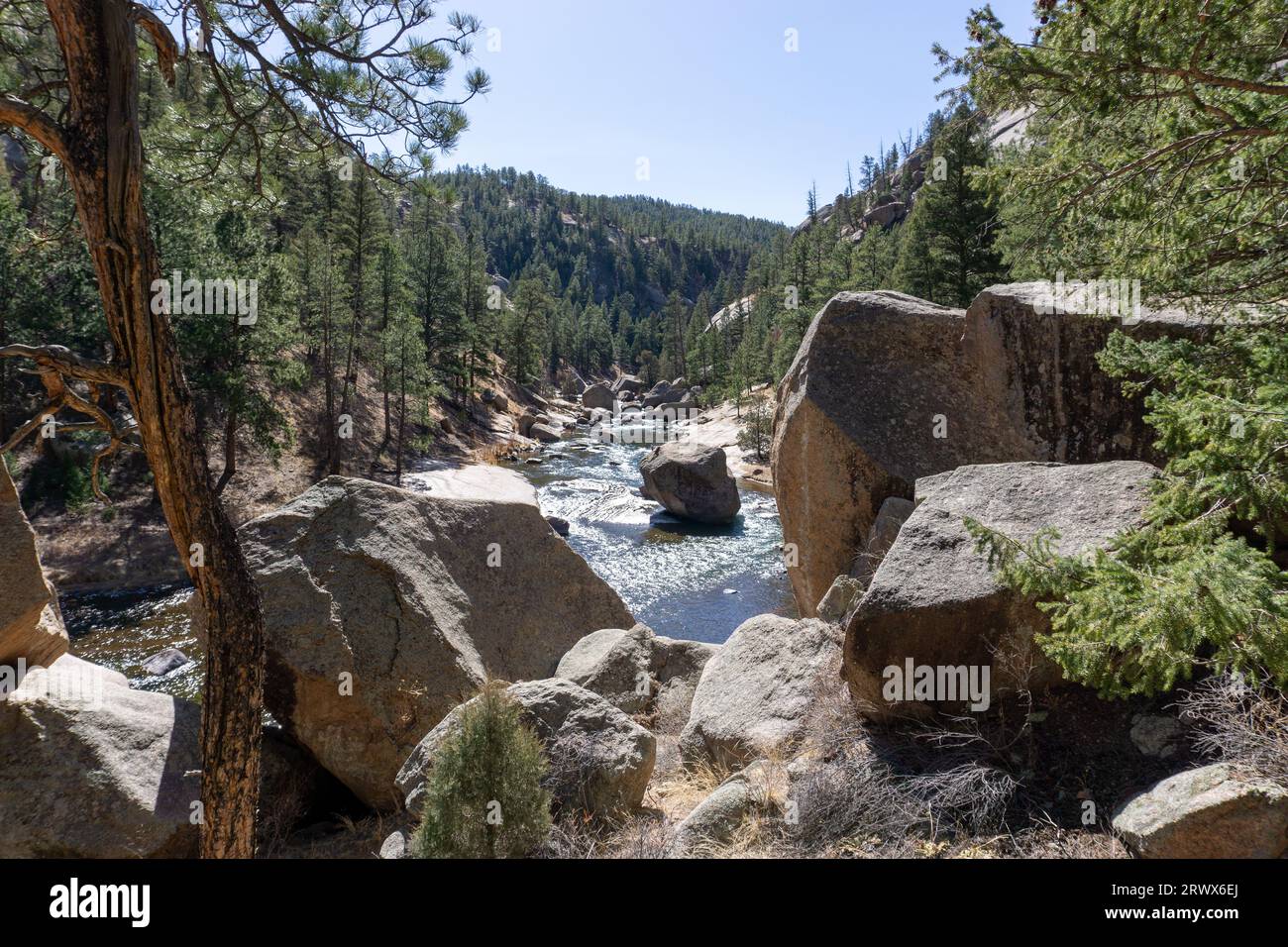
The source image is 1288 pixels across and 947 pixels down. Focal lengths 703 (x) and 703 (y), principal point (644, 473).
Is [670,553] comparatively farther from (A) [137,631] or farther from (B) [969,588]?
(B) [969,588]

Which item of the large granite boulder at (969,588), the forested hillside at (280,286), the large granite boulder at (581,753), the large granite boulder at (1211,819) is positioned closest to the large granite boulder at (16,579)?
the forested hillside at (280,286)

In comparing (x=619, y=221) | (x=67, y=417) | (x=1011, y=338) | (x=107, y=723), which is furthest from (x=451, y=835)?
(x=619, y=221)

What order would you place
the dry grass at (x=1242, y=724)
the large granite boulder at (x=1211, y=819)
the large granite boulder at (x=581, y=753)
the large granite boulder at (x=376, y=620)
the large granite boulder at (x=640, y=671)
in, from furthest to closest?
the large granite boulder at (x=640, y=671)
the large granite boulder at (x=376, y=620)
the large granite boulder at (x=581, y=753)
the dry grass at (x=1242, y=724)
the large granite boulder at (x=1211, y=819)

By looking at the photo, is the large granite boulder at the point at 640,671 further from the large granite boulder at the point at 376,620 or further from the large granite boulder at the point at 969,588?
the large granite boulder at the point at 969,588

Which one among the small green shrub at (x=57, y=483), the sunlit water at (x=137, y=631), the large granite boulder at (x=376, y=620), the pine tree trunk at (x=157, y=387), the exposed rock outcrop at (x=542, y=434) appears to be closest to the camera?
the pine tree trunk at (x=157, y=387)

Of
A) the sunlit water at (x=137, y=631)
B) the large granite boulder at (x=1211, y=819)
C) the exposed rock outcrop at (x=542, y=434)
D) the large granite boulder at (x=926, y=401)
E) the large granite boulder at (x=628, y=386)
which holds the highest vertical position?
the large granite boulder at (x=628, y=386)

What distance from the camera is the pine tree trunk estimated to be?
377 centimetres

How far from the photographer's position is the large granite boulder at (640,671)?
7656 mm

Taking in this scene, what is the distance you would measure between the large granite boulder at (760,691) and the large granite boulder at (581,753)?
92 cm

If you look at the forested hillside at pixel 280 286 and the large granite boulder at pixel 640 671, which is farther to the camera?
the large granite boulder at pixel 640 671

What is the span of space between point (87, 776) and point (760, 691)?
18.1ft

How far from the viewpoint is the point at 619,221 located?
15950cm

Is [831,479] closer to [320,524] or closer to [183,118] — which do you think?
[320,524]

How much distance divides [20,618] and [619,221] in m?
165
